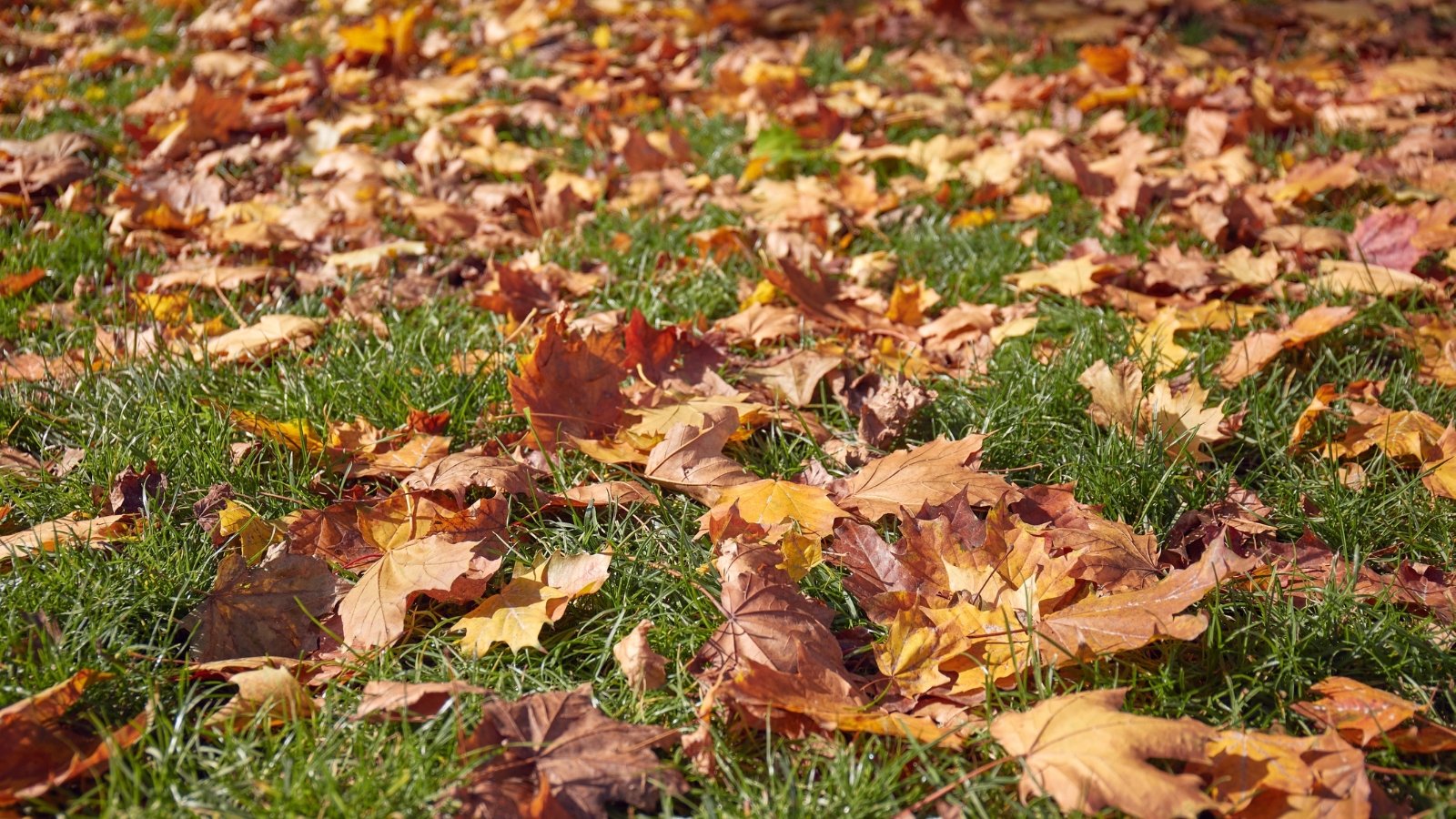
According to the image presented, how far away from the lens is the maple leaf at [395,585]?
5.22 ft

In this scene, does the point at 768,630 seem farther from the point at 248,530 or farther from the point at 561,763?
the point at 248,530

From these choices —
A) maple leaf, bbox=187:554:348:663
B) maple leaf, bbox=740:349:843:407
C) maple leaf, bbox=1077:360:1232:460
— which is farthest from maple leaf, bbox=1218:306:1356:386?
maple leaf, bbox=187:554:348:663

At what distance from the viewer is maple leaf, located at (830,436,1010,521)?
1.82m

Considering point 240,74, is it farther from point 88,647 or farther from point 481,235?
point 88,647

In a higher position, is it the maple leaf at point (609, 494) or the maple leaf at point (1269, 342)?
the maple leaf at point (609, 494)

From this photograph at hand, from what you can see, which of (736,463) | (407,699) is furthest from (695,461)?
(407,699)

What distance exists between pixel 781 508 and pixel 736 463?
166mm

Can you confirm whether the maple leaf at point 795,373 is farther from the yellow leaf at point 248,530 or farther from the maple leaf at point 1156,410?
the yellow leaf at point 248,530

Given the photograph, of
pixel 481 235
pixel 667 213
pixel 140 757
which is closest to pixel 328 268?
pixel 481 235

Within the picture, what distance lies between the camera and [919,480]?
1.86 meters

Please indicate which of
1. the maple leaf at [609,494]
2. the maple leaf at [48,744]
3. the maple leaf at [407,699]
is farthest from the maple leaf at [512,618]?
the maple leaf at [48,744]

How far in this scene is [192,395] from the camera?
2.17 m

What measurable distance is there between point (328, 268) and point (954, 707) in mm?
2124

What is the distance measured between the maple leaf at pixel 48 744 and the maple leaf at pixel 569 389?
84 cm
